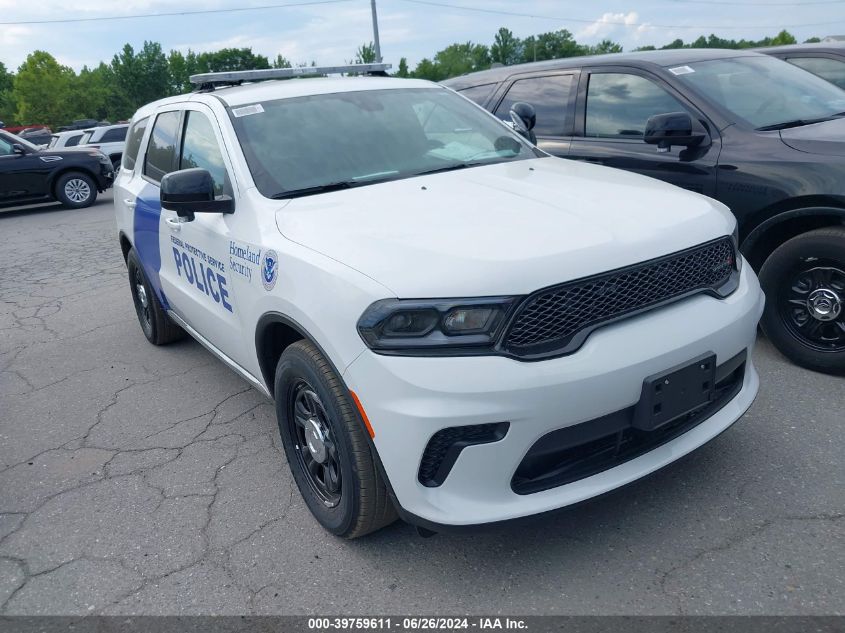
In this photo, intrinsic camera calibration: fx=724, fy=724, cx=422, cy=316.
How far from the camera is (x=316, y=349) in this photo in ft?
8.63

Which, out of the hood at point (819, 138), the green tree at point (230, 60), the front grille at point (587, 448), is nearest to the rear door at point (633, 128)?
the hood at point (819, 138)

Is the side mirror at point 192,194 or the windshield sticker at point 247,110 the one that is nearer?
the side mirror at point 192,194

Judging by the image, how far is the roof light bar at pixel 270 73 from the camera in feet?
13.9

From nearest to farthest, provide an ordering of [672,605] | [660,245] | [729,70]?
[672,605] → [660,245] → [729,70]

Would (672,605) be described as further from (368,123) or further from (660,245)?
(368,123)

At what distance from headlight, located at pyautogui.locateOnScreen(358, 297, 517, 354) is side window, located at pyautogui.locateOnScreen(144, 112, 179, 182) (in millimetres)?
2543

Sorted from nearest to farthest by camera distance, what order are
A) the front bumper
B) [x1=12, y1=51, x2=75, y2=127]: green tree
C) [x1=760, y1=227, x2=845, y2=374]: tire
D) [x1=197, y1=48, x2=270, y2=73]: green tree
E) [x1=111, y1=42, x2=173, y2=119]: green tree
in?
the front bumper → [x1=760, y1=227, x2=845, y2=374]: tire → [x1=12, y1=51, x2=75, y2=127]: green tree → [x1=111, y1=42, x2=173, y2=119]: green tree → [x1=197, y1=48, x2=270, y2=73]: green tree

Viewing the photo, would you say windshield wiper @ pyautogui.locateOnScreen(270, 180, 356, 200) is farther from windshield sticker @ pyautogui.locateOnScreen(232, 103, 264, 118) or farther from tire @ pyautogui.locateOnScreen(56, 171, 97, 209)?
tire @ pyautogui.locateOnScreen(56, 171, 97, 209)

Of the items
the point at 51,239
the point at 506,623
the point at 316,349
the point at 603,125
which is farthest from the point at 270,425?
the point at 51,239

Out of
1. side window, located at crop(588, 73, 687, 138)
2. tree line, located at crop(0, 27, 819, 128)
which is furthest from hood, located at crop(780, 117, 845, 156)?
tree line, located at crop(0, 27, 819, 128)

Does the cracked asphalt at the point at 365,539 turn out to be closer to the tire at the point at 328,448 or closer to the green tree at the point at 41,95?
the tire at the point at 328,448

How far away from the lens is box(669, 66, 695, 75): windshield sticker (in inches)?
184

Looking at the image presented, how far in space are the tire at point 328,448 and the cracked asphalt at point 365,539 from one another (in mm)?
169

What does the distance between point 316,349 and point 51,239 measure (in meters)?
10.0
